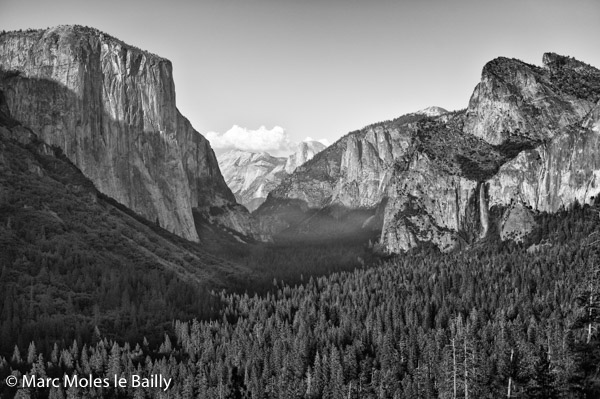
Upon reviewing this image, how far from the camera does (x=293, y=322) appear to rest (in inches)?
6890

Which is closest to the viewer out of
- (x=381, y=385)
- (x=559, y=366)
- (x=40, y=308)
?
(x=559, y=366)

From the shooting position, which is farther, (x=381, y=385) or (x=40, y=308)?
(x=40, y=308)

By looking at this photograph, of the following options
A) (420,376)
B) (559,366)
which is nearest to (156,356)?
(420,376)

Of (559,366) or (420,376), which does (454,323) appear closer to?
(420,376)

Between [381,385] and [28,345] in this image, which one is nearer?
[381,385]

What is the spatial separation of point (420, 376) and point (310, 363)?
3040cm

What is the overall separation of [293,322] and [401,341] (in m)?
39.4

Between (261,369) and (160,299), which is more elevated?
(160,299)

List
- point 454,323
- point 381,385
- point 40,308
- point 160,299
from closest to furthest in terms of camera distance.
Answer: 1. point 381,385
2. point 454,323
3. point 40,308
4. point 160,299

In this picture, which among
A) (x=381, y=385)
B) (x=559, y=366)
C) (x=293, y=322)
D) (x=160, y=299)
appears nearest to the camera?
(x=559, y=366)

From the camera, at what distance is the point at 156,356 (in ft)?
475

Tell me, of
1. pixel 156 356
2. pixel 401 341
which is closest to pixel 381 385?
pixel 401 341

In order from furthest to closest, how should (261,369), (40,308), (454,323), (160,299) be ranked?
(160,299) → (40,308) → (454,323) → (261,369)

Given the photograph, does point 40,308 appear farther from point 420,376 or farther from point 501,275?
point 501,275
